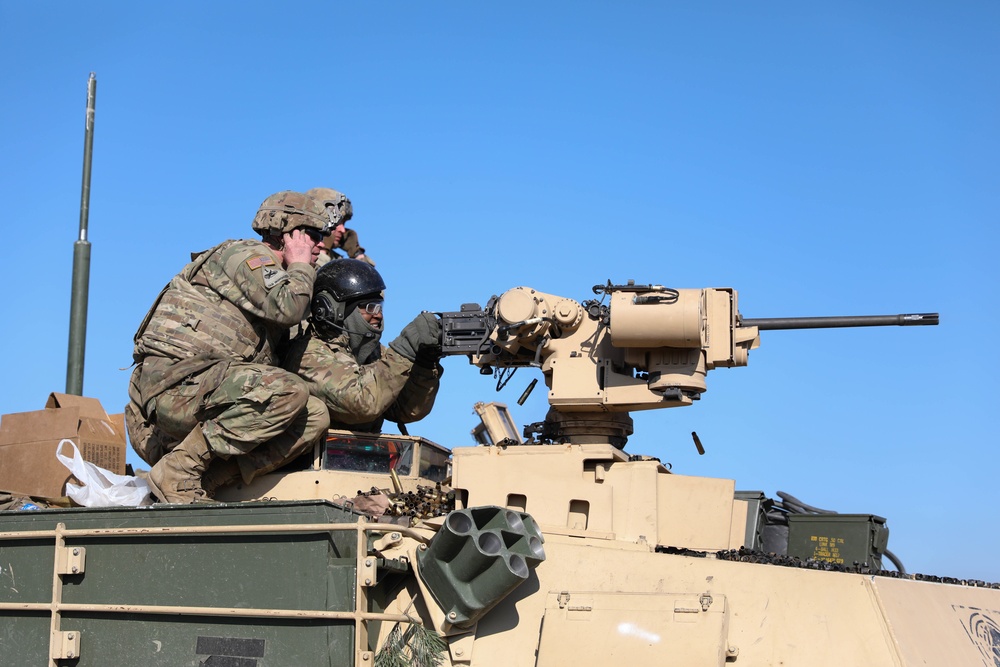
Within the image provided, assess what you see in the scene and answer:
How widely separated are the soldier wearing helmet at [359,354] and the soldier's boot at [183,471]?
0.91 metres

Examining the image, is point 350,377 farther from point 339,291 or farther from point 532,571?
point 532,571

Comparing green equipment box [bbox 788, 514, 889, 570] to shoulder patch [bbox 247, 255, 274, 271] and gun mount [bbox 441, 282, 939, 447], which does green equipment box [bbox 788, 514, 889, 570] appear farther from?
shoulder patch [bbox 247, 255, 274, 271]

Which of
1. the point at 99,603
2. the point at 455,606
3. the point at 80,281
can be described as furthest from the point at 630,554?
the point at 80,281

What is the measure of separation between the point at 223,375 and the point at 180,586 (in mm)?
1847

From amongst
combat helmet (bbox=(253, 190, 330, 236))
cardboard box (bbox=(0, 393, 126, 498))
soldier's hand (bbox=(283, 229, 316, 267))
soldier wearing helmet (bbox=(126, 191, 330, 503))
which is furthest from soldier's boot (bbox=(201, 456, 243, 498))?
combat helmet (bbox=(253, 190, 330, 236))

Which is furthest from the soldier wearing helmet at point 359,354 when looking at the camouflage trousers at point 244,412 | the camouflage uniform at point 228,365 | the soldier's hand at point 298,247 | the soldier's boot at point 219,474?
the soldier's boot at point 219,474

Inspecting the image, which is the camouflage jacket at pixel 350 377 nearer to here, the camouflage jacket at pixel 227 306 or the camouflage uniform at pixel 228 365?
the camouflage uniform at pixel 228 365

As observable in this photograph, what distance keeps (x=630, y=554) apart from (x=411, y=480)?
217cm

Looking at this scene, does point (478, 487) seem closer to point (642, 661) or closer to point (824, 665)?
point (642, 661)

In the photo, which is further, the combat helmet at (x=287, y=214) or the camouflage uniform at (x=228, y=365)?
the combat helmet at (x=287, y=214)

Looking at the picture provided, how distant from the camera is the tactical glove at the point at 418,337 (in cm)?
860

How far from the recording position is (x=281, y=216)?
29.6 ft

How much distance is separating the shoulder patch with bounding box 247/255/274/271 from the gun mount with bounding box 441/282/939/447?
65.3 inches

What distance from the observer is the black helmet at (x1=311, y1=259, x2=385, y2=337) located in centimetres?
895
